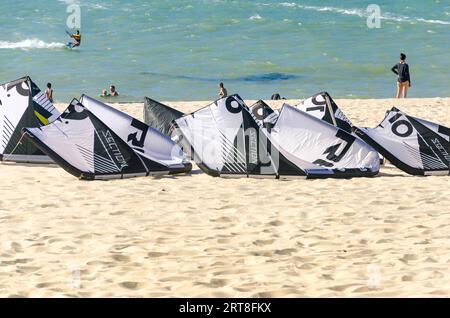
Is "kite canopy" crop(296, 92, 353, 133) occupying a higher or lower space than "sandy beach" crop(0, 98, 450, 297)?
higher

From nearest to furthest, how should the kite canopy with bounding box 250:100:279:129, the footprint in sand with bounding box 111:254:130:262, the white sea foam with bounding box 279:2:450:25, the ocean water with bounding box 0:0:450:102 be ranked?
the footprint in sand with bounding box 111:254:130:262 < the kite canopy with bounding box 250:100:279:129 < the ocean water with bounding box 0:0:450:102 < the white sea foam with bounding box 279:2:450:25

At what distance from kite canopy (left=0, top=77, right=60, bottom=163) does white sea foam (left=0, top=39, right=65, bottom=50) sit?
34.4 m

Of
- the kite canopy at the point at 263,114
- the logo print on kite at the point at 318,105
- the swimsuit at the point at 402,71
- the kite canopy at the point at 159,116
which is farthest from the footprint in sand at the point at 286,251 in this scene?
the swimsuit at the point at 402,71

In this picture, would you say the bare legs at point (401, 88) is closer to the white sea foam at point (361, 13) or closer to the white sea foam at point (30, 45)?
the white sea foam at point (30, 45)

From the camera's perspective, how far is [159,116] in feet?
51.9

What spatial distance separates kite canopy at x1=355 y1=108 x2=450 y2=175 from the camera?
1339 centimetres

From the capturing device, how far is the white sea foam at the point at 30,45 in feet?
160

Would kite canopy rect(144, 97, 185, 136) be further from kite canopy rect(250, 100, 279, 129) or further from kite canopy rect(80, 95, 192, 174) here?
kite canopy rect(80, 95, 192, 174)

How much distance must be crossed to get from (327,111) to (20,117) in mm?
5006

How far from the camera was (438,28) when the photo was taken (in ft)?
170

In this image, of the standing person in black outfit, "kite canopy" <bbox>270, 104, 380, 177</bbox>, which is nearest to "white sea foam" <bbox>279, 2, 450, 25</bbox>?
the standing person in black outfit

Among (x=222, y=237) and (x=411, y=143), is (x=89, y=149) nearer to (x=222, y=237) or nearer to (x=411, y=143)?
(x=222, y=237)
